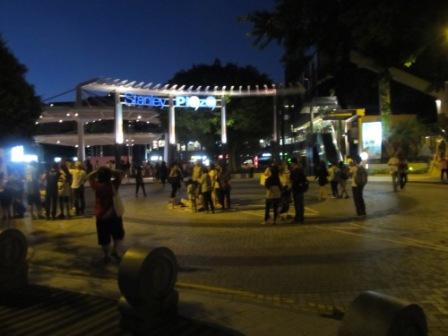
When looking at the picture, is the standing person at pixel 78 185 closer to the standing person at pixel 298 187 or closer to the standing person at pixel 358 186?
the standing person at pixel 298 187

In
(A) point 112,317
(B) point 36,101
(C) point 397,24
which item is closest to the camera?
(A) point 112,317

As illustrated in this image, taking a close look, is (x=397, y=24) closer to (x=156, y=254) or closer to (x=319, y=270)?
(x=319, y=270)

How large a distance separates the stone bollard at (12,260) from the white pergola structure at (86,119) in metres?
35.5

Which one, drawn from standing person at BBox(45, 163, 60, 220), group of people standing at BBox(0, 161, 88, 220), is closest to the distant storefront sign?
group of people standing at BBox(0, 161, 88, 220)

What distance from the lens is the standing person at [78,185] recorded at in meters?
18.1

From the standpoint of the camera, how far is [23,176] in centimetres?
1841

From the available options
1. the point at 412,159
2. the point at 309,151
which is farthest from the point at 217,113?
the point at 412,159

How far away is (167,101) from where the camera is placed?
145 feet

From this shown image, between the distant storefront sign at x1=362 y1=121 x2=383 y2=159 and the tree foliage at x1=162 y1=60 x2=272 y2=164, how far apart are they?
51.7ft

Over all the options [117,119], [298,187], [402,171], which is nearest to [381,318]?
[298,187]

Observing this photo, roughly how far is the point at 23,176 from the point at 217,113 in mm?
35844

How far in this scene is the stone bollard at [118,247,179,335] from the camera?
18.0 feet

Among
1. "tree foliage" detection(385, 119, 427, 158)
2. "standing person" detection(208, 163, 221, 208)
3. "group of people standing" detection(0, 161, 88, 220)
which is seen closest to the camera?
"group of people standing" detection(0, 161, 88, 220)

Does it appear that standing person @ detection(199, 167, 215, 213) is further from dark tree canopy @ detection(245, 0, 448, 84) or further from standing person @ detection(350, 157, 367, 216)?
dark tree canopy @ detection(245, 0, 448, 84)
